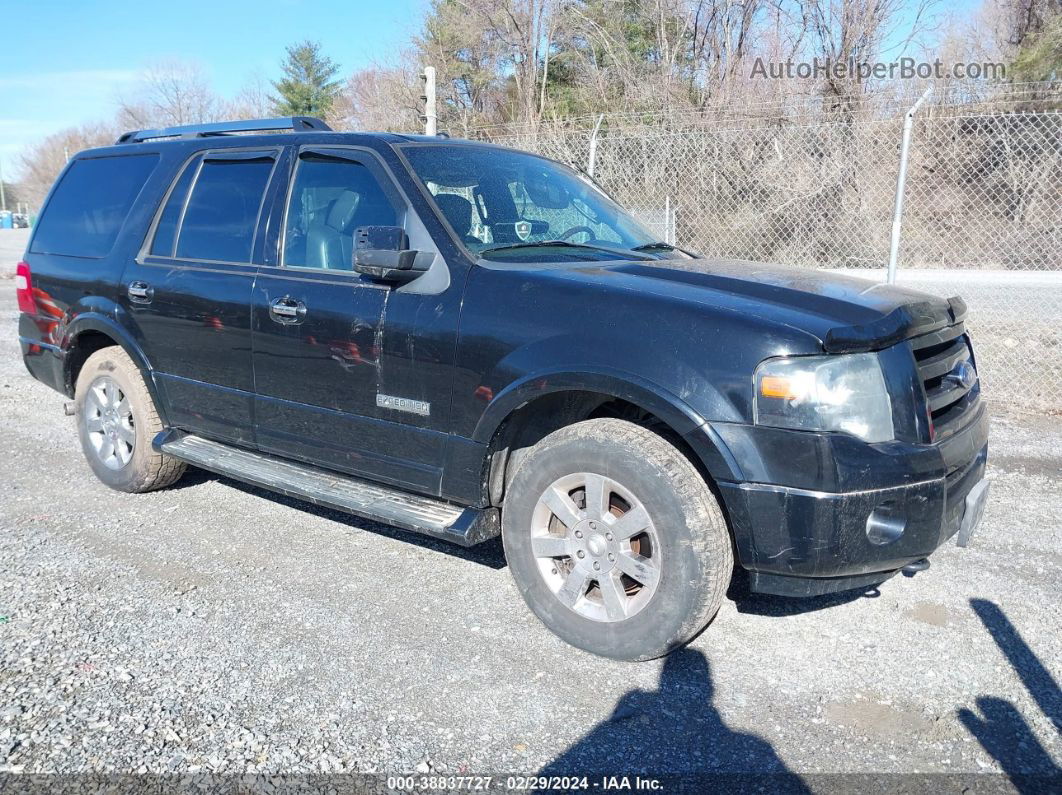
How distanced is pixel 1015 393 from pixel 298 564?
633 cm

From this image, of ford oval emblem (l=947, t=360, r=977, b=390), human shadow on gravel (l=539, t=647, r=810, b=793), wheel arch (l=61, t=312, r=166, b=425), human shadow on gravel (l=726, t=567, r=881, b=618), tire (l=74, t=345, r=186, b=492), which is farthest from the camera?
tire (l=74, t=345, r=186, b=492)

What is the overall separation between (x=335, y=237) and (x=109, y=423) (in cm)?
220

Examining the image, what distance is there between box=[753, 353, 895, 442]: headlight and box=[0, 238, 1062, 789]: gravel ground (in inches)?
38.6

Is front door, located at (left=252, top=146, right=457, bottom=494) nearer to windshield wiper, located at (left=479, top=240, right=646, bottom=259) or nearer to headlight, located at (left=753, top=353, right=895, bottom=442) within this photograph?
windshield wiper, located at (left=479, top=240, right=646, bottom=259)

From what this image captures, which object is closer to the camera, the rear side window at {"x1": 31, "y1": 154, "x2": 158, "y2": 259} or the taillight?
the rear side window at {"x1": 31, "y1": 154, "x2": 158, "y2": 259}

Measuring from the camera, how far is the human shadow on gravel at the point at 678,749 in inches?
98.5

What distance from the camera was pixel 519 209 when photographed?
3.95m

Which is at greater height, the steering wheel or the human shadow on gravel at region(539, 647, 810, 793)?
the steering wheel

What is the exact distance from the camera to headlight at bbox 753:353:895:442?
2.73 m

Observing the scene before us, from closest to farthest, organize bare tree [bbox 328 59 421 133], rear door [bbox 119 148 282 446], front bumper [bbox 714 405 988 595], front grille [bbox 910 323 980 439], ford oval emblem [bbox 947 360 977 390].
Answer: front bumper [bbox 714 405 988 595] → front grille [bbox 910 323 980 439] → ford oval emblem [bbox 947 360 977 390] → rear door [bbox 119 148 282 446] → bare tree [bbox 328 59 421 133]

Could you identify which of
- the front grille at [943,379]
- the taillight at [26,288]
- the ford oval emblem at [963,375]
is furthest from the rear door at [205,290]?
the ford oval emblem at [963,375]

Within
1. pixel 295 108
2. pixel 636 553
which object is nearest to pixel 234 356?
pixel 636 553

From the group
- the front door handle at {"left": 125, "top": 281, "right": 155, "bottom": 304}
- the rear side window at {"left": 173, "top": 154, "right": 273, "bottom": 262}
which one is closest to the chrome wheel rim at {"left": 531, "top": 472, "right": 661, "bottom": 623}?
the rear side window at {"left": 173, "top": 154, "right": 273, "bottom": 262}

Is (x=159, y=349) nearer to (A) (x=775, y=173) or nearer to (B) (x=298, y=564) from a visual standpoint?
(B) (x=298, y=564)
